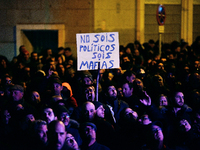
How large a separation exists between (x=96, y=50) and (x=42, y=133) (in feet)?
8.22

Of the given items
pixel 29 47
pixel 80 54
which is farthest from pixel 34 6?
pixel 80 54

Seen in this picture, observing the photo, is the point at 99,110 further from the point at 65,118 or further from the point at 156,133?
the point at 156,133

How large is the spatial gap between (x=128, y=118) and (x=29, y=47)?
9.72 metres

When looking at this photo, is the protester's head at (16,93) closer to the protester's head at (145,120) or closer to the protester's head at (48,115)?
the protester's head at (48,115)

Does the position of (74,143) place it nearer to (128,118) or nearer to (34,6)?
(128,118)

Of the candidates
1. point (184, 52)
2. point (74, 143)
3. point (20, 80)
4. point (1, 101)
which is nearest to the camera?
point (74, 143)

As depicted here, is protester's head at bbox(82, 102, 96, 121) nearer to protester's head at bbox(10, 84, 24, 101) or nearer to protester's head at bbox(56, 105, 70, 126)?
protester's head at bbox(56, 105, 70, 126)

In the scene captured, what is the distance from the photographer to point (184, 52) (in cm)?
1243

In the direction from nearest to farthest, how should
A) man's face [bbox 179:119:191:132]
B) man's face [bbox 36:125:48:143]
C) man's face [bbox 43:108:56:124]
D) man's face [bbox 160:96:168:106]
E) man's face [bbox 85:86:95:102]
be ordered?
man's face [bbox 36:125:48:143] < man's face [bbox 179:119:191:132] < man's face [bbox 43:108:56:124] < man's face [bbox 85:86:95:102] < man's face [bbox 160:96:168:106]

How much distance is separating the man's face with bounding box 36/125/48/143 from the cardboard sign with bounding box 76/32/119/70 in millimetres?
2123

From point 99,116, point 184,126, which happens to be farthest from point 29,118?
point 184,126

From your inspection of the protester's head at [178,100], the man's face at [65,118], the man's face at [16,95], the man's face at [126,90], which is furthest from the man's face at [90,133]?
the man's face at [126,90]

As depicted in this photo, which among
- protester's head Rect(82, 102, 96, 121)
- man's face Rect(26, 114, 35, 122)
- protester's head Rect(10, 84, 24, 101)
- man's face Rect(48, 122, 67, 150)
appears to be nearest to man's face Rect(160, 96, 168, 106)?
protester's head Rect(82, 102, 96, 121)

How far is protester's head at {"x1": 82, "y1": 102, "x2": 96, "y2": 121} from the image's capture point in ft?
19.9
